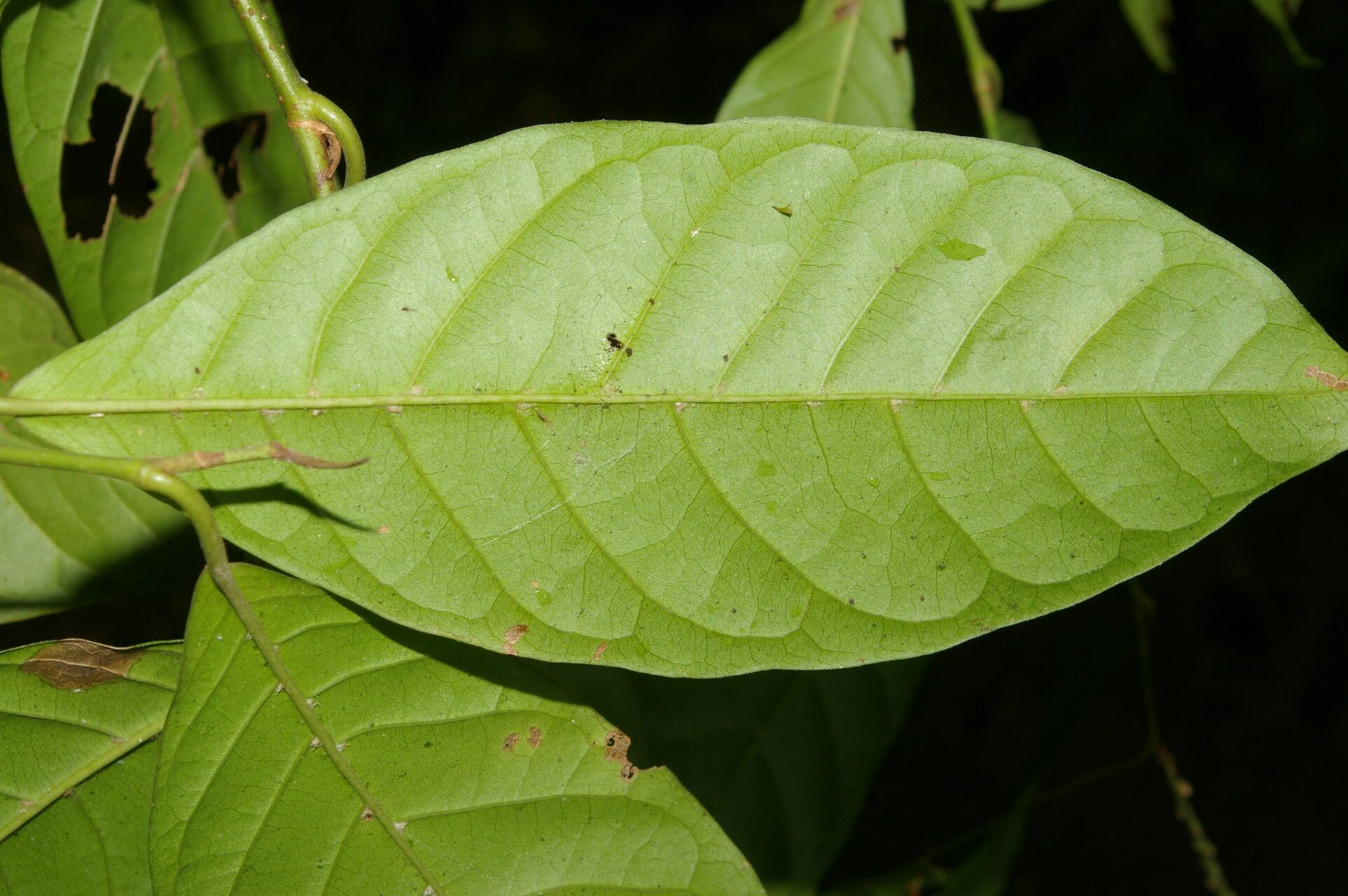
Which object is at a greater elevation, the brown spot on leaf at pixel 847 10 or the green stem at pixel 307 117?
the green stem at pixel 307 117

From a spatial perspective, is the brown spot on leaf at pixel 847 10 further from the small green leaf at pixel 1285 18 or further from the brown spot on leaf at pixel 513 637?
the brown spot on leaf at pixel 513 637

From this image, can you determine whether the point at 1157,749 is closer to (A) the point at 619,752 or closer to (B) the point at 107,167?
(A) the point at 619,752

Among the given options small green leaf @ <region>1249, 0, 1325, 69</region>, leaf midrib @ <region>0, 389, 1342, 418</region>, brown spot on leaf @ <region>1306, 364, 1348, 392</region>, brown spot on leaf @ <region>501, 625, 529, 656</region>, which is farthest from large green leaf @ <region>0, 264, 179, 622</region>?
small green leaf @ <region>1249, 0, 1325, 69</region>

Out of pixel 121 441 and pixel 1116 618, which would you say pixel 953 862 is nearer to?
pixel 1116 618

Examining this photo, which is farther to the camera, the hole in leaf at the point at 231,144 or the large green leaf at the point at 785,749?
the large green leaf at the point at 785,749

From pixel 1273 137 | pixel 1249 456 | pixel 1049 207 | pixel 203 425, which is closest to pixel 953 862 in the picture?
pixel 1249 456

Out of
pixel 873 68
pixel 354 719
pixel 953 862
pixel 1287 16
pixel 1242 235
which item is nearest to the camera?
pixel 354 719

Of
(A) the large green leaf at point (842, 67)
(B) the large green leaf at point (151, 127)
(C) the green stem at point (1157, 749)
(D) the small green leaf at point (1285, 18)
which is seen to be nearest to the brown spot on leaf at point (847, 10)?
(A) the large green leaf at point (842, 67)
